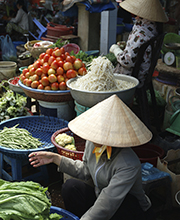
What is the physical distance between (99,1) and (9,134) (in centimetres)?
361

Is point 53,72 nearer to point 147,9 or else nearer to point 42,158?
point 147,9

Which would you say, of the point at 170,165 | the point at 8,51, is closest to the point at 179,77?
the point at 170,165

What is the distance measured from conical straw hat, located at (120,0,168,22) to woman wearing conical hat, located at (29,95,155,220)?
1.79 metres

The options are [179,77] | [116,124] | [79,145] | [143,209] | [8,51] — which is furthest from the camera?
[8,51]

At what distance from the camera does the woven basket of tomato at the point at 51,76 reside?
3334mm

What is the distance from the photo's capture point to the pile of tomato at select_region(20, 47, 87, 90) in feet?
11.1

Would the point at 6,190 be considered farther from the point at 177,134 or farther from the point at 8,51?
the point at 8,51

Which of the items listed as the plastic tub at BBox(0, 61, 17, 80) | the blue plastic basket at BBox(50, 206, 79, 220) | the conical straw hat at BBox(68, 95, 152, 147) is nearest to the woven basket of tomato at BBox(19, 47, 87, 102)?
the conical straw hat at BBox(68, 95, 152, 147)

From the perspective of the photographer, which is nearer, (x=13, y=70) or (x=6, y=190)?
(x=6, y=190)

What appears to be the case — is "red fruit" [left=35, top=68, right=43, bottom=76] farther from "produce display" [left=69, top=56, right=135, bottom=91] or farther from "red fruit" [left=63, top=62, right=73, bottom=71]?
"produce display" [left=69, top=56, right=135, bottom=91]

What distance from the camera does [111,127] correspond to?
180 centimetres

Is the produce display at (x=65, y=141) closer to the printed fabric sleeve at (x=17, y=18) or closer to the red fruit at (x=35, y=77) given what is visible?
the red fruit at (x=35, y=77)

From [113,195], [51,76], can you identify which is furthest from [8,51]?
[113,195]

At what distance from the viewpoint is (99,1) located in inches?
205
